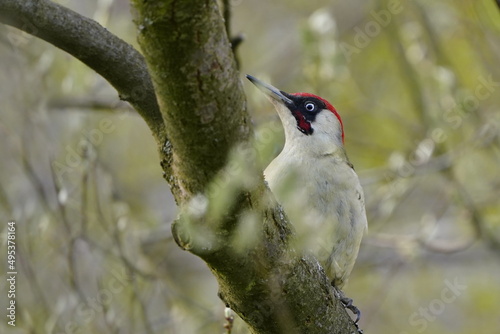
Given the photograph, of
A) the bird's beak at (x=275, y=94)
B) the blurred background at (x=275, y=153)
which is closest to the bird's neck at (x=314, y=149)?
the blurred background at (x=275, y=153)

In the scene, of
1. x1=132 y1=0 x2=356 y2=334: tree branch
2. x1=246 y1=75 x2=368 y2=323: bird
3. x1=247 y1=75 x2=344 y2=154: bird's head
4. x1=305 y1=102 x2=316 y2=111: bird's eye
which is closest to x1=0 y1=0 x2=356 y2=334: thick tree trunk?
x1=132 y1=0 x2=356 y2=334: tree branch

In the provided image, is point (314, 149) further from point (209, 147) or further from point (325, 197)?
point (209, 147)

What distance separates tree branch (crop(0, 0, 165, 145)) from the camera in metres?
2.45

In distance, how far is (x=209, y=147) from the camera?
1.95m

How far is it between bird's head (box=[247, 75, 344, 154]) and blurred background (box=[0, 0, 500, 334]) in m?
0.17

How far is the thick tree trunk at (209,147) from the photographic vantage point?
1.79 meters

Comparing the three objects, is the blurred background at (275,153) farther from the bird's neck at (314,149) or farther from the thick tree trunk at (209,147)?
the thick tree trunk at (209,147)

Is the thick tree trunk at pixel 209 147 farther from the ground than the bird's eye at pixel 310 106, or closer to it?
closer to it

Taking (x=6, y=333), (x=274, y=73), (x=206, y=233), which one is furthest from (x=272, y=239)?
(x=274, y=73)

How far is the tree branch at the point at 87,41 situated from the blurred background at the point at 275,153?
61 centimetres

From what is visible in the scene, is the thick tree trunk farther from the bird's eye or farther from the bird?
the bird's eye

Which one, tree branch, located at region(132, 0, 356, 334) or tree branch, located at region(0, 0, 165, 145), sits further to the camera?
tree branch, located at region(0, 0, 165, 145)

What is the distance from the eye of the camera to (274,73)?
28.0 ft

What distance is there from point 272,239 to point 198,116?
0.54 meters
